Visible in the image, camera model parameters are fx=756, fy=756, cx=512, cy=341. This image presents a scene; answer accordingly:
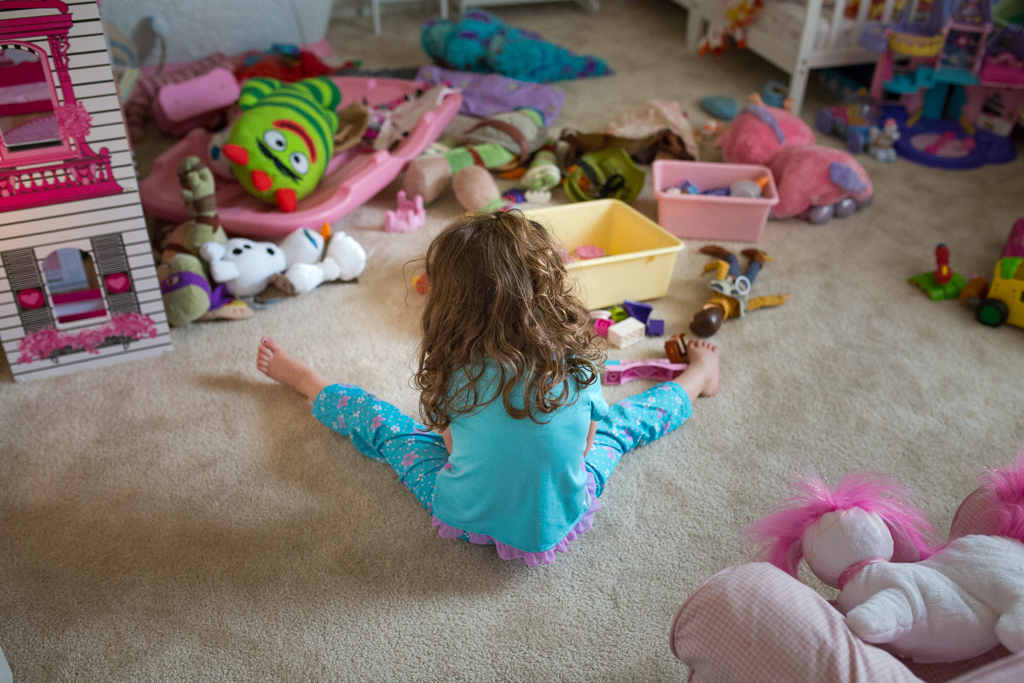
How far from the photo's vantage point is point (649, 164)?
98.5 inches

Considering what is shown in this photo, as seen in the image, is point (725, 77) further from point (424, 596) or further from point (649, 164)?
point (424, 596)

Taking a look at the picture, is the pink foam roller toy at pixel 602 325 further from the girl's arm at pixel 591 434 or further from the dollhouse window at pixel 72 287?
the dollhouse window at pixel 72 287

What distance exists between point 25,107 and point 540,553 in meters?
1.44

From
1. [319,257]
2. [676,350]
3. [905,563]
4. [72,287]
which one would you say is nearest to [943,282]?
[676,350]

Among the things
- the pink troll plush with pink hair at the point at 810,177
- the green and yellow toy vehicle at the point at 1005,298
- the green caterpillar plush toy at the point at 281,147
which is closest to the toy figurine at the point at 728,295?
the pink troll plush with pink hair at the point at 810,177

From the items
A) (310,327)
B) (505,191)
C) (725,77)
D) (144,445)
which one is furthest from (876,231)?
(144,445)

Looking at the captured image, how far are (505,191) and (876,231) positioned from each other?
43.7 inches

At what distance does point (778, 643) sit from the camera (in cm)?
76

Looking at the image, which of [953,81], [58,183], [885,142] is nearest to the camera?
[58,183]

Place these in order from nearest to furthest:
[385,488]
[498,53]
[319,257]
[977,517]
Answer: [977,517]
[385,488]
[319,257]
[498,53]

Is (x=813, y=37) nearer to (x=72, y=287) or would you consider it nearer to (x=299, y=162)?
→ (x=299, y=162)

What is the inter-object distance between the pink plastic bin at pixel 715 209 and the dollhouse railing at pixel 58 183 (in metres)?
1.36

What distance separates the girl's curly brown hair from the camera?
1.00 m

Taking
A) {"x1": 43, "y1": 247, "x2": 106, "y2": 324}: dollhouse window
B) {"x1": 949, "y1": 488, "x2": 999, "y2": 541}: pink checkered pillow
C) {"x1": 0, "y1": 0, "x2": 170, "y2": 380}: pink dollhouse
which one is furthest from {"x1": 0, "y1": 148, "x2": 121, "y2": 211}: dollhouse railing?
{"x1": 949, "y1": 488, "x2": 999, "y2": 541}: pink checkered pillow
